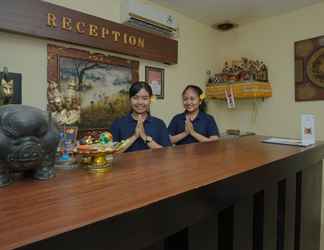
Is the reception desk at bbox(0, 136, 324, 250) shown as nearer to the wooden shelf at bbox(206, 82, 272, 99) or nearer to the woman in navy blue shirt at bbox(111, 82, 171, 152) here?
the woman in navy blue shirt at bbox(111, 82, 171, 152)

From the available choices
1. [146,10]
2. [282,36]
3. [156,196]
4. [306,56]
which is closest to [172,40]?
[146,10]

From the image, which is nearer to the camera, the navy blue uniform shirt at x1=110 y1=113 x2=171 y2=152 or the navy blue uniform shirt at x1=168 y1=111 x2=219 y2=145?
the navy blue uniform shirt at x1=110 y1=113 x2=171 y2=152

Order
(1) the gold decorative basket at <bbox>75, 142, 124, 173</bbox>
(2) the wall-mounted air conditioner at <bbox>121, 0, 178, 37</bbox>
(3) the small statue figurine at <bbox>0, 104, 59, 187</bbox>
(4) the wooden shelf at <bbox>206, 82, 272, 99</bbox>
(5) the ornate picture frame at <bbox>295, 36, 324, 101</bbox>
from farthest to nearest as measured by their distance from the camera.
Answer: (4) the wooden shelf at <bbox>206, 82, 272, 99</bbox> → (5) the ornate picture frame at <bbox>295, 36, 324, 101</bbox> → (2) the wall-mounted air conditioner at <bbox>121, 0, 178, 37</bbox> → (1) the gold decorative basket at <bbox>75, 142, 124, 173</bbox> → (3) the small statue figurine at <bbox>0, 104, 59, 187</bbox>

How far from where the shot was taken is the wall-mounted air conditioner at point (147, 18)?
2.52 meters

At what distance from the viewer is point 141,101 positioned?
1.86 m

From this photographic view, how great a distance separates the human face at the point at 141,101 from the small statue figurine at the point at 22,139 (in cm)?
119

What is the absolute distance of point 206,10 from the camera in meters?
3.01

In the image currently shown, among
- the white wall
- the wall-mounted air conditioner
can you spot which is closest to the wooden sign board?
the wall-mounted air conditioner

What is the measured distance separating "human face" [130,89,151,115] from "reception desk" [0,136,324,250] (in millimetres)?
811

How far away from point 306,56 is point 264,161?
245cm

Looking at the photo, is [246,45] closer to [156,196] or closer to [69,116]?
[69,116]

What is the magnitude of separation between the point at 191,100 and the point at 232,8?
1.44 metres

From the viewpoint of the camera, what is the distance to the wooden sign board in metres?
1.83

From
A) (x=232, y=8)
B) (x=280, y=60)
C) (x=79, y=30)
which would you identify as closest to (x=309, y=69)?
(x=280, y=60)
